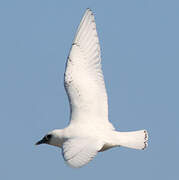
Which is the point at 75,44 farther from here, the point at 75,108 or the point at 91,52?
the point at 75,108

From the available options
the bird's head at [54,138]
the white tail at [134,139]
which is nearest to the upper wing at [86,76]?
the bird's head at [54,138]

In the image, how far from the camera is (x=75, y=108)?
17.1 meters

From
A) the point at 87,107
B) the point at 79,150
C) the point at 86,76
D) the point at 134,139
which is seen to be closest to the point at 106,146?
the point at 134,139

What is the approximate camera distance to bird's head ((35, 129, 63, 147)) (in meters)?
16.7

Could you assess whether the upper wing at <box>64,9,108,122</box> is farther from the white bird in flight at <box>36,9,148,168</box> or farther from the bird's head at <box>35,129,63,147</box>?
the bird's head at <box>35,129,63,147</box>

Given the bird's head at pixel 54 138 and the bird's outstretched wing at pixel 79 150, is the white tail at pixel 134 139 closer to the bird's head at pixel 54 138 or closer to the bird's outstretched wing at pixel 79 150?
the bird's outstretched wing at pixel 79 150

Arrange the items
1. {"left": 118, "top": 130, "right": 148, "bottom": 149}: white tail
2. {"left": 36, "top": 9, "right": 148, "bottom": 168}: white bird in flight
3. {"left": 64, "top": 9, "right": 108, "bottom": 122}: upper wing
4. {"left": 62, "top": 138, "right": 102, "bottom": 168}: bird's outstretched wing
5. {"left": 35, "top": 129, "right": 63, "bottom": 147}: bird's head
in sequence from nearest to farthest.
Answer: {"left": 62, "top": 138, "right": 102, "bottom": 168}: bird's outstretched wing < {"left": 36, "top": 9, "right": 148, "bottom": 168}: white bird in flight < {"left": 118, "top": 130, "right": 148, "bottom": 149}: white tail < {"left": 35, "top": 129, "right": 63, "bottom": 147}: bird's head < {"left": 64, "top": 9, "right": 108, "bottom": 122}: upper wing

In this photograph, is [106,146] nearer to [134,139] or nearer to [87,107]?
[134,139]

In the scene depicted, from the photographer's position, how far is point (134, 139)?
1642 centimetres

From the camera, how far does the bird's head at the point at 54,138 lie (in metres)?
16.7

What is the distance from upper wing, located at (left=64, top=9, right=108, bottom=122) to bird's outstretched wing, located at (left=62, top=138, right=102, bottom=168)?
1401mm

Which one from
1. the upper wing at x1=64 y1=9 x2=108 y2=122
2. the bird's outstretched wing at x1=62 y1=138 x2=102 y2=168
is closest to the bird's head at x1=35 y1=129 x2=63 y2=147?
the upper wing at x1=64 y1=9 x2=108 y2=122

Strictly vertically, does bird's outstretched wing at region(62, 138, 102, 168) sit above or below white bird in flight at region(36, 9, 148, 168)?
below

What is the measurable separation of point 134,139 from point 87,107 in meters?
1.32
